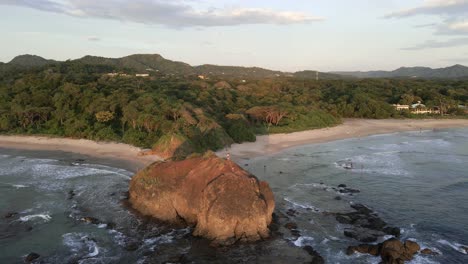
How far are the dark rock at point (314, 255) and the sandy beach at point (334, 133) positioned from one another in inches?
867

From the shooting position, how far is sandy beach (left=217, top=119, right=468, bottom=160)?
47.8m

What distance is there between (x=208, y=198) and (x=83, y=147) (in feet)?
→ 95.8

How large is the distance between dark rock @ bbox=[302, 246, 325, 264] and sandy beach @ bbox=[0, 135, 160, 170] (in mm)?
21009

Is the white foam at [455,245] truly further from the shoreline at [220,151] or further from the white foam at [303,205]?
the shoreline at [220,151]

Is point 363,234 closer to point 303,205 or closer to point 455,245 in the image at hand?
point 455,245

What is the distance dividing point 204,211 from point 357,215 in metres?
11.1

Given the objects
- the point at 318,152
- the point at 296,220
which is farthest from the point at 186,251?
the point at 318,152

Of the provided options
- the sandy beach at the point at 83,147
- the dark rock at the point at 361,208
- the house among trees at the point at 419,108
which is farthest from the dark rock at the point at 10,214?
the house among trees at the point at 419,108

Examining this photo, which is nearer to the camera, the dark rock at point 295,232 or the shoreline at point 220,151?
the dark rock at point 295,232

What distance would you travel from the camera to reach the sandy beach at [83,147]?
4141 centimetres

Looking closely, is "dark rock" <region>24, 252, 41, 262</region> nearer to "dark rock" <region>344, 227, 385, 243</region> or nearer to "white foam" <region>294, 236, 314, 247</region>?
"white foam" <region>294, 236, 314, 247</region>

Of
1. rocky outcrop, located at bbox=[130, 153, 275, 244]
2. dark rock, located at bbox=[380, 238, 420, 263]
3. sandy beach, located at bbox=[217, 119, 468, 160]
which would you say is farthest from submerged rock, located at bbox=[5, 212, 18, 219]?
dark rock, located at bbox=[380, 238, 420, 263]

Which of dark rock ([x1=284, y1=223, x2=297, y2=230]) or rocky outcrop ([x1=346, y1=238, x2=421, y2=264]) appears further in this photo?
dark rock ([x1=284, y1=223, x2=297, y2=230])

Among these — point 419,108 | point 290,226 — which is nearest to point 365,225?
point 290,226
